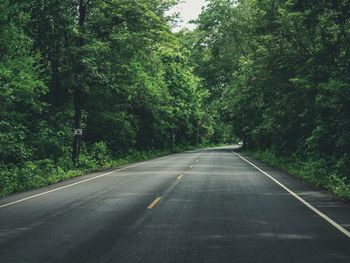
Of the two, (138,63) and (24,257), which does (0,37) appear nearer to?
(24,257)

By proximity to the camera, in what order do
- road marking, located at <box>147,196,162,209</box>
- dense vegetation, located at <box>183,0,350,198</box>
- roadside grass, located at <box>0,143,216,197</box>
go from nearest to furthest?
road marking, located at <box>147,196,162,209</box>
dense vegetation, located at <box>183,0,350,198</box>
roadside grass, located at <box>0,143,216,197</box>

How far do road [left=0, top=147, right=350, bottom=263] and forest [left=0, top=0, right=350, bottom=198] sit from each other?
302cm

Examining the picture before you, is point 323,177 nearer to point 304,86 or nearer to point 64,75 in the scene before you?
point 304,86

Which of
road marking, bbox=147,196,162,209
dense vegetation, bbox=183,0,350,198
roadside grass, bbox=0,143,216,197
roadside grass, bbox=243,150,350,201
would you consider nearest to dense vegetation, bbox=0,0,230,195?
roadside grass, bbox=0,143,216,197

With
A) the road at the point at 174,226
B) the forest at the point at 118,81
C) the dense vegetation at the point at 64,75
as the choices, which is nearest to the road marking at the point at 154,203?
the road at the point at 174,226

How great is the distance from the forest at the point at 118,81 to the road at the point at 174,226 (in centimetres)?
302

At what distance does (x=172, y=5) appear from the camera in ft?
106

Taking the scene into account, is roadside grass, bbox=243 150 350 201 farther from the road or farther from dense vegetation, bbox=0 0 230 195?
dense vegetation, bbox=0 0 230 195

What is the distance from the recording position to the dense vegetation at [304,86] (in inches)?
621

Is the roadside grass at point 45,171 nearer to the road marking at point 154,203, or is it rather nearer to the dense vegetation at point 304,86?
the road marking at point 154,203

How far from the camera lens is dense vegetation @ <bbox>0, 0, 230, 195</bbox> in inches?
724

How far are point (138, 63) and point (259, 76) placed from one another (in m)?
10.5

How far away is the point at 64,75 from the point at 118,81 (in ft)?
10.8

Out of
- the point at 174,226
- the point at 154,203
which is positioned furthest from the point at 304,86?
the point at 174,226
